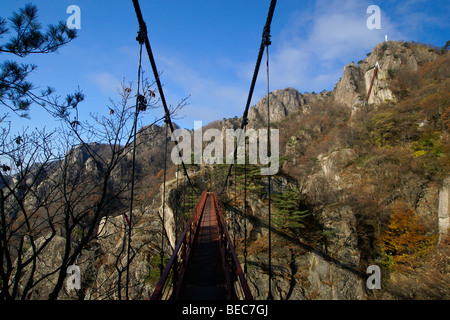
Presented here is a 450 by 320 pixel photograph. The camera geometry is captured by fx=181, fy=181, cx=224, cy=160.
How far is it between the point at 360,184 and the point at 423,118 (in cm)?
895

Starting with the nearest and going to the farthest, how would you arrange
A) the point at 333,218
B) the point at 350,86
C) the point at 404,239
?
the point at 404,239 < the point at 333,218 < the point at 350,86

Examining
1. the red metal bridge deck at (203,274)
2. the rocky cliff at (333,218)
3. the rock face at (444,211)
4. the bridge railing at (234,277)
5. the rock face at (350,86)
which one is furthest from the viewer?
the rock face at (350,86)

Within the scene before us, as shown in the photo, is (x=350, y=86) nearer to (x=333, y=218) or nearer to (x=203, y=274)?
(x=333, y=218)

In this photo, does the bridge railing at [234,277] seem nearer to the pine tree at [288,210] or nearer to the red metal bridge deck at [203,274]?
the red metal bridge deck at [203,274]

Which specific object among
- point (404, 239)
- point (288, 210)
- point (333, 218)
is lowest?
point (404, 239)

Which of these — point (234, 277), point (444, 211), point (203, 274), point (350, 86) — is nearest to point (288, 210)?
point (444, 211)

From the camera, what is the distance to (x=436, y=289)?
28.7 feet

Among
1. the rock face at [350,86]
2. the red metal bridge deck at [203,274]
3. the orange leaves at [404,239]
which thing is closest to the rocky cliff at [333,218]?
the orange leaves at [404,239]

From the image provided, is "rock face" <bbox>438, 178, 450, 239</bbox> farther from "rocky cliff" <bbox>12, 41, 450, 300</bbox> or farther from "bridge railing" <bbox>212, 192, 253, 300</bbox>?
"bridge railing" <bbox>212, 192, 253, 300</bbox>

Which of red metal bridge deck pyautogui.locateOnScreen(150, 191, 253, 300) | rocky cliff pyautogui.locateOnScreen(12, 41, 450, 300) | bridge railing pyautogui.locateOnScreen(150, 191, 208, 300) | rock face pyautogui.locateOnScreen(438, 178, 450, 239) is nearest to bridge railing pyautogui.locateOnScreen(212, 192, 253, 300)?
red metal bridge deck pyautogui.locateOnScreen(150, 191, 253, 300)

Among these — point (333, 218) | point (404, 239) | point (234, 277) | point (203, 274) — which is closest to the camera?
point (234, 277)

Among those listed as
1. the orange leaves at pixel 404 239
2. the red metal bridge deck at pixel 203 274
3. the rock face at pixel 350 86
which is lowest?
the orange leaves at pixel 404 239
